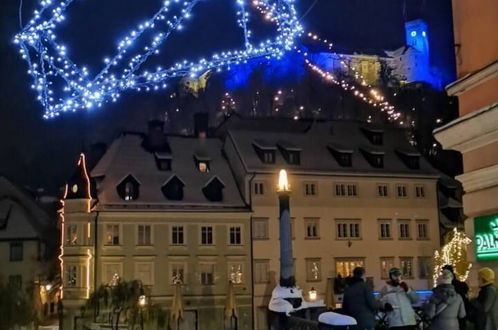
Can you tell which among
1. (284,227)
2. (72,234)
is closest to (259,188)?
(72,234)

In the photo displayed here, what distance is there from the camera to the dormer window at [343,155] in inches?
1688

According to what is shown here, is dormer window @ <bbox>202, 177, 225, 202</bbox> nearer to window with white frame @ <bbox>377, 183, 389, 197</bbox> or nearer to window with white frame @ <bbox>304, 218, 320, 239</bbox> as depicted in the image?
window with white frame @ <bbox>304, 218, 320, 239</bbox>

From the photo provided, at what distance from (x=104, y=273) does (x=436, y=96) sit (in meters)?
45.0

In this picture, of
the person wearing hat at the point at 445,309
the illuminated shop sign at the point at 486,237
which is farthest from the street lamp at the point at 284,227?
the person wearing hat at the point at 445,309

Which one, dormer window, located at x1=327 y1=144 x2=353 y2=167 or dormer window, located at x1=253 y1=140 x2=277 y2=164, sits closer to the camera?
dormer window, located at x1=253 y1=140 x2=277 y2=164

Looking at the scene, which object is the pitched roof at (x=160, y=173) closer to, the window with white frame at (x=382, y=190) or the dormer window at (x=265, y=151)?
the dormer window at (x=265, y=151)

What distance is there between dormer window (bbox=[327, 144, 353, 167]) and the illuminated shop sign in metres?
34.0

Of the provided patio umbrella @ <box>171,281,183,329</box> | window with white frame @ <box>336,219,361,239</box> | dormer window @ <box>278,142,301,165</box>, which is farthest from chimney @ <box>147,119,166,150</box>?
window with white frame @ <box>336,219,361,239</box>

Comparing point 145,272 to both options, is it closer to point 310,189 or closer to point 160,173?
point 160,173

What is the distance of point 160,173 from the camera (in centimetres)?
4041

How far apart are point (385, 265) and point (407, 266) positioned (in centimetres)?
143

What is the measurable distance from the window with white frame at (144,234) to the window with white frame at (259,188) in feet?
20.0

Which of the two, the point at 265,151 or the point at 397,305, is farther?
the point at 265,151

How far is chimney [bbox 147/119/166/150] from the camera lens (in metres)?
42.0
